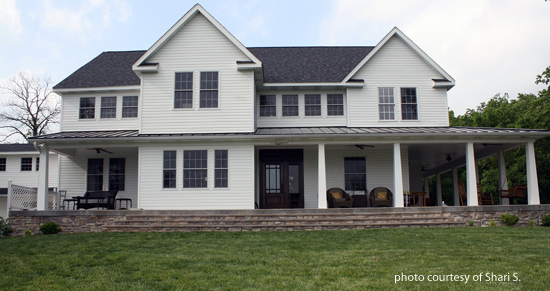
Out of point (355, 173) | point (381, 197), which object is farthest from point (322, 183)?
point (355, 173)

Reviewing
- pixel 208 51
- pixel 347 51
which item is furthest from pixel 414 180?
pixel 208 51

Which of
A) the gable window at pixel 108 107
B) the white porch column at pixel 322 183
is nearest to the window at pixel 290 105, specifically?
the white porch column at pixel 322 183

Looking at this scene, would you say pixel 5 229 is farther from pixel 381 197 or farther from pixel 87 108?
pixel 381 197

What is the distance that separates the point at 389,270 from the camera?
898 cm

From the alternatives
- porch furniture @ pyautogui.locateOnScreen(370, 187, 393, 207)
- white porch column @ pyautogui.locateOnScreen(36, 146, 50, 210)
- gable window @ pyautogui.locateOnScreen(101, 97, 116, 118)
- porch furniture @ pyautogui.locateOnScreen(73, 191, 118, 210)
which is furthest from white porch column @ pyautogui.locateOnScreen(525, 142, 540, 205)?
white porch column @ pyautogui.locateOnScreen(36, 146, 50, 210)

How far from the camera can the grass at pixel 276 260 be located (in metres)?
8.28

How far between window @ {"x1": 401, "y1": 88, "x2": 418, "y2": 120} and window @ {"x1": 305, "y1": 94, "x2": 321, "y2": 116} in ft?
11.4

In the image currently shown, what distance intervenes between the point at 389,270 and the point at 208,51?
11.8 meters

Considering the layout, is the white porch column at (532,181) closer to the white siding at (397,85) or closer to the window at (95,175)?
the white siding at (397,85)

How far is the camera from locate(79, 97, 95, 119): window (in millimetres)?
19984

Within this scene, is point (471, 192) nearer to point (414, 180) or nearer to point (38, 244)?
point (414, 180)

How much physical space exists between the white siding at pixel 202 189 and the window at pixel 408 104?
6.70 meters

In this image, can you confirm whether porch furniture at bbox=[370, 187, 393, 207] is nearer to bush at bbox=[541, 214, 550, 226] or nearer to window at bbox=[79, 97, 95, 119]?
bush at bbox=[541, 214, 550, 226]

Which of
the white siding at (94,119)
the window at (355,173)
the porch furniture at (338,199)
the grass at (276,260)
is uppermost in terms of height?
the white siding at (94,119)
